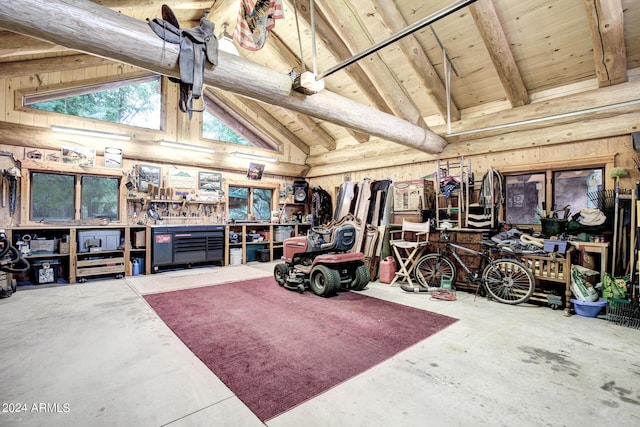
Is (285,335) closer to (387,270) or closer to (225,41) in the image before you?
(387,270)

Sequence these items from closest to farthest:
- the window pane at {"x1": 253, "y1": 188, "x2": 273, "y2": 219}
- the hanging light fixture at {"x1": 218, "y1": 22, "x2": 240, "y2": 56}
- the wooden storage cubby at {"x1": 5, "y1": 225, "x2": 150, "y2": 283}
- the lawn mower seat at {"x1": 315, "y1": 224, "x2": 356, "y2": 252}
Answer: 1. the lawn mower seat at {"x1": 315, "y1": 224, "x2": 356, "y2": 252}
2. the wooden storage cubby at {"x1": 5, "y1": 225, "x2": 150, "y2": 283}
3. the hanging light fixture at {"x1": 218, "y1": 22, "x2": 240, "y2": 56}
4. the window pane at {"x1": 253, "y1": 188, "x2": 273, "y2": 219}

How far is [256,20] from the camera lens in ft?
12.9

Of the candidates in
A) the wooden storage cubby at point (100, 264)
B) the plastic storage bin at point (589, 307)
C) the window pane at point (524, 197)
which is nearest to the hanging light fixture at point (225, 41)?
the wooden storage cubby at point (100, 264)

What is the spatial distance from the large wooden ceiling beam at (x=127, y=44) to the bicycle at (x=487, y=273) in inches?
127

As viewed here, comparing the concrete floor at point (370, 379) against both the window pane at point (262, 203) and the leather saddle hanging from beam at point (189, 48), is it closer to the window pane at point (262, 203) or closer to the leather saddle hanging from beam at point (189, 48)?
the leather saddle hanging from beam at point (189, 48)

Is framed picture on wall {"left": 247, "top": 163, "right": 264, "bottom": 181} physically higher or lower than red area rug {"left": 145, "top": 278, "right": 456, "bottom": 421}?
higher

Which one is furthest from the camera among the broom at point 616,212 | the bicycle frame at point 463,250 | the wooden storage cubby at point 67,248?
the wooden storage cubby at point 67,248

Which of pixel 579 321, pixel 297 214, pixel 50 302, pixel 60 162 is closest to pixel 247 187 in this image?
pixel 297 214

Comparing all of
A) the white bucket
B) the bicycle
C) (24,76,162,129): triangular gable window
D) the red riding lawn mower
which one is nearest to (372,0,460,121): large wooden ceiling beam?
the bicycle

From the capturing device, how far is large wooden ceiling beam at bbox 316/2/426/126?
4.61 meters

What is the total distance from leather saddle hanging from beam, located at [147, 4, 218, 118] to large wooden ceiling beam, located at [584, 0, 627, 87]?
4.37m

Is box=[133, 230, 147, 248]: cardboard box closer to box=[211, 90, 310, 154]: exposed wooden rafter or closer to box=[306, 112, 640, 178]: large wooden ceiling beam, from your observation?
box=[211, 90, 310, 154]: exposed wooden rafter

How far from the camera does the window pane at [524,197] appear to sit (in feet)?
17.0

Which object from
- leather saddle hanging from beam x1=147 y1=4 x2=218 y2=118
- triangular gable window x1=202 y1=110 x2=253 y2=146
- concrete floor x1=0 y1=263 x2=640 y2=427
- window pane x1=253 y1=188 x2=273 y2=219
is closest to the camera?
concrete floor x1=0 y1=263 x2=640 y2=427
